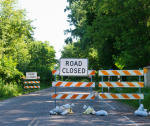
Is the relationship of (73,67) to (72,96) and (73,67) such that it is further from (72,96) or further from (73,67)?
(72,96)

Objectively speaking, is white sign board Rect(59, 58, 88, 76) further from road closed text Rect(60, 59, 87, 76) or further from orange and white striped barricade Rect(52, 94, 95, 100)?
orange and white striped barricade Rect(52, 94, 95, 100)

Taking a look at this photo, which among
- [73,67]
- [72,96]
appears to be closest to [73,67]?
[73,67]

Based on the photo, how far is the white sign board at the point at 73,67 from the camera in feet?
38.3

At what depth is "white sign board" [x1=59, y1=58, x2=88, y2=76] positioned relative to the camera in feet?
38.3

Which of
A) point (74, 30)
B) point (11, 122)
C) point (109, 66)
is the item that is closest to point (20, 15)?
point (74, 30)

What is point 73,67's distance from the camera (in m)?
11.7

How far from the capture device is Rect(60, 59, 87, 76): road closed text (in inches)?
460

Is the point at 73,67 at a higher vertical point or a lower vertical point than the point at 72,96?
higher

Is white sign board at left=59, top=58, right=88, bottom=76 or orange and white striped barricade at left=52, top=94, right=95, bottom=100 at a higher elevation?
white sign board at left=59, top=58, right=88, bottom=76

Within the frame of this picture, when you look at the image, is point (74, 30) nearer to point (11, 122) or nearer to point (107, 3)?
point (107, 3)

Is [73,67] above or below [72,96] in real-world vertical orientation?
above

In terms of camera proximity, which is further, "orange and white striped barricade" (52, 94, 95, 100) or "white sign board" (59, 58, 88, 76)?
"white sign board" (59, 58, 88, 76)

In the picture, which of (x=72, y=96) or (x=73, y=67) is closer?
(x=72, y=96)

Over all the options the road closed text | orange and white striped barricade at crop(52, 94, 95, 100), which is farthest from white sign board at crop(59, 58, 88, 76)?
orange and white striped barricade at crop(52, 94, 95, 100)
